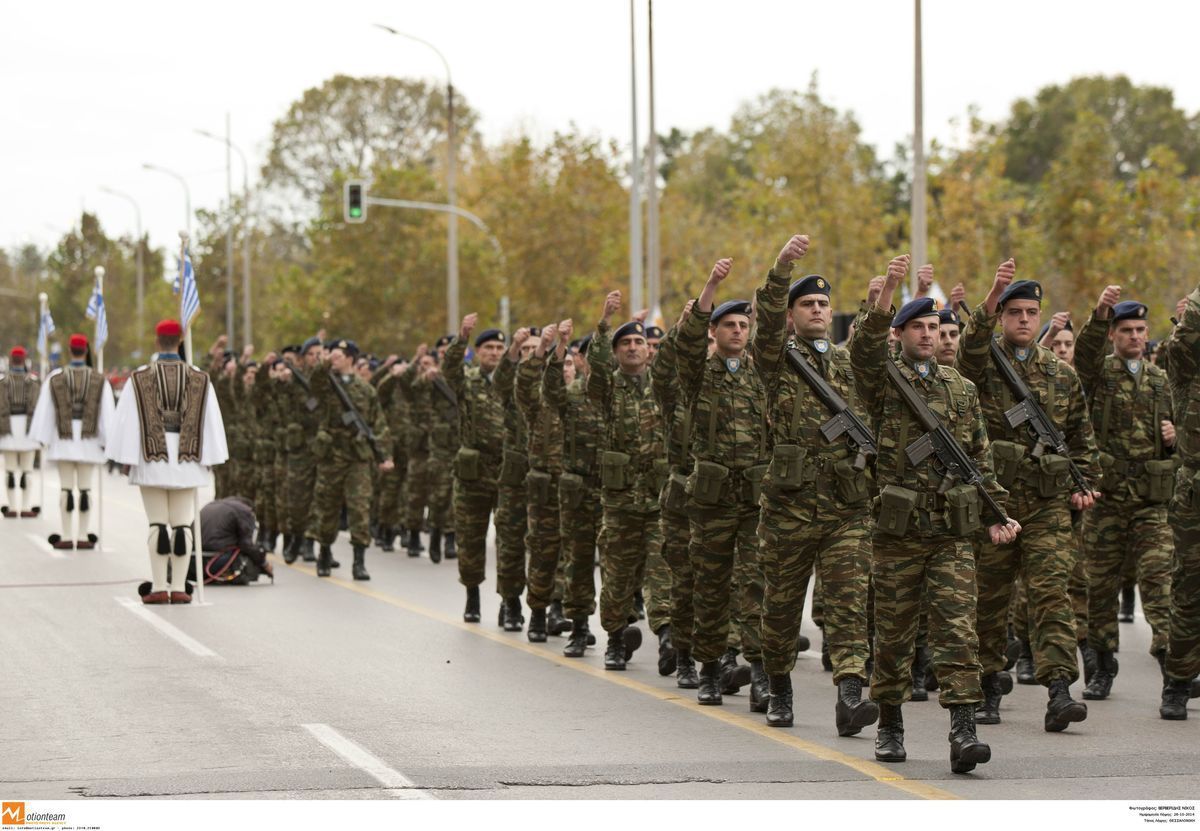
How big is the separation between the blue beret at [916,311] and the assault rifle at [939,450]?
0.33 meters

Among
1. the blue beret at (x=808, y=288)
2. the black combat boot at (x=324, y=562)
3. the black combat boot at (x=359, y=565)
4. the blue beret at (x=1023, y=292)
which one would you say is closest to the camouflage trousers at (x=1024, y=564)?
the blue beret at (x=1023, y=292)

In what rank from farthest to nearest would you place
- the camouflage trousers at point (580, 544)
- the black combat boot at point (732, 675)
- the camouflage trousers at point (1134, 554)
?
the camouflage trousers at point (580, 544)
the camouflage trousers at point (1134, 554)
the black combat boot at point (732, 675)

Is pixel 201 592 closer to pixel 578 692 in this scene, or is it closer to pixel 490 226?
pixel 578 692

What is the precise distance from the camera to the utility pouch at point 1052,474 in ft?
32.1

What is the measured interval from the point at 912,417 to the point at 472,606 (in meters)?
6.21

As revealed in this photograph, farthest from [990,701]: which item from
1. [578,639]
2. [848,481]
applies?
[578,639]

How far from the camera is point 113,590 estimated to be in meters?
16.4

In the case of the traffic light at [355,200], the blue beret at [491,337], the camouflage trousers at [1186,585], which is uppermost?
the traffic light at [355,200]

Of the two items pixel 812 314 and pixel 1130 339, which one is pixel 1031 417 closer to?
pixel 812 314

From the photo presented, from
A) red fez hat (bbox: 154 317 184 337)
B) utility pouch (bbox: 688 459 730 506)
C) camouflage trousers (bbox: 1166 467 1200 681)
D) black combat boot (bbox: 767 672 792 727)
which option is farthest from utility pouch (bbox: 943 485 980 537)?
red fez hat (bbox: 154 317 184 337)

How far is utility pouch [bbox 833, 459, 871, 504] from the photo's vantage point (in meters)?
9.09

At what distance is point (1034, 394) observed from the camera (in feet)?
33.1

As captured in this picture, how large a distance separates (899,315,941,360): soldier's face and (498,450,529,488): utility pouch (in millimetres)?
5071

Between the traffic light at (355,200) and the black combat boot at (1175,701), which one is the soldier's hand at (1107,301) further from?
the traffic light at (355,200)
